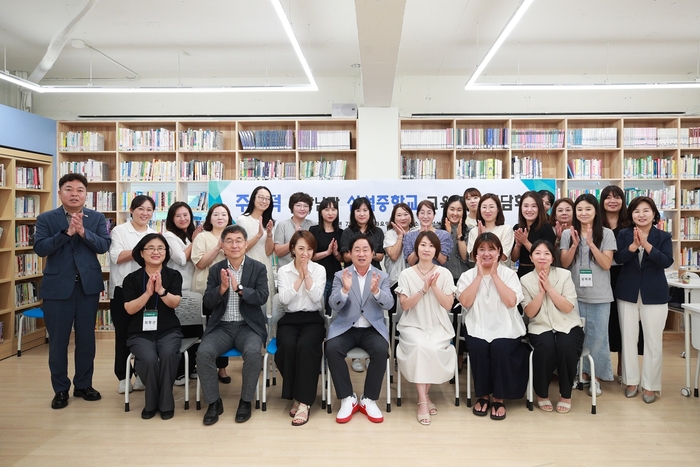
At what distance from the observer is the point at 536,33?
4.99m

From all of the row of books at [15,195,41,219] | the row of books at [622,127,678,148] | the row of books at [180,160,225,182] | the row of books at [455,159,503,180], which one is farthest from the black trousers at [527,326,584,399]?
the row of books at [15,195,41,219]

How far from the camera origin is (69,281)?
3.49m

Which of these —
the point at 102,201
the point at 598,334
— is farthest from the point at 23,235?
the point at 598,334

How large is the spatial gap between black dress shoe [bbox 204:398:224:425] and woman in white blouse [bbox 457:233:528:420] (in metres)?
1.81

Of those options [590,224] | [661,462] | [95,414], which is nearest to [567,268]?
[590,224]

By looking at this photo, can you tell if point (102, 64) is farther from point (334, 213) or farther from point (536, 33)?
point (536, 33)

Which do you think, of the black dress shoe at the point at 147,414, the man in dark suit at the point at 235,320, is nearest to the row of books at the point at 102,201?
the man in dark suit at the point at 235,320

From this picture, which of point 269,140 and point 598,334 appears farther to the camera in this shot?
point 269,140

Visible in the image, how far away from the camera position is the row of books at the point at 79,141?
596cm

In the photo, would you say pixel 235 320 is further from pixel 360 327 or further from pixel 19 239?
pixel 19 239

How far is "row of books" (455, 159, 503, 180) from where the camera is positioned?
604 cm

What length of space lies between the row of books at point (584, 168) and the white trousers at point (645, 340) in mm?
2755

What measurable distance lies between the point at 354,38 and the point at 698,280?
437cm

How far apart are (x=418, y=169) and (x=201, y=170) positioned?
2.80 meters
